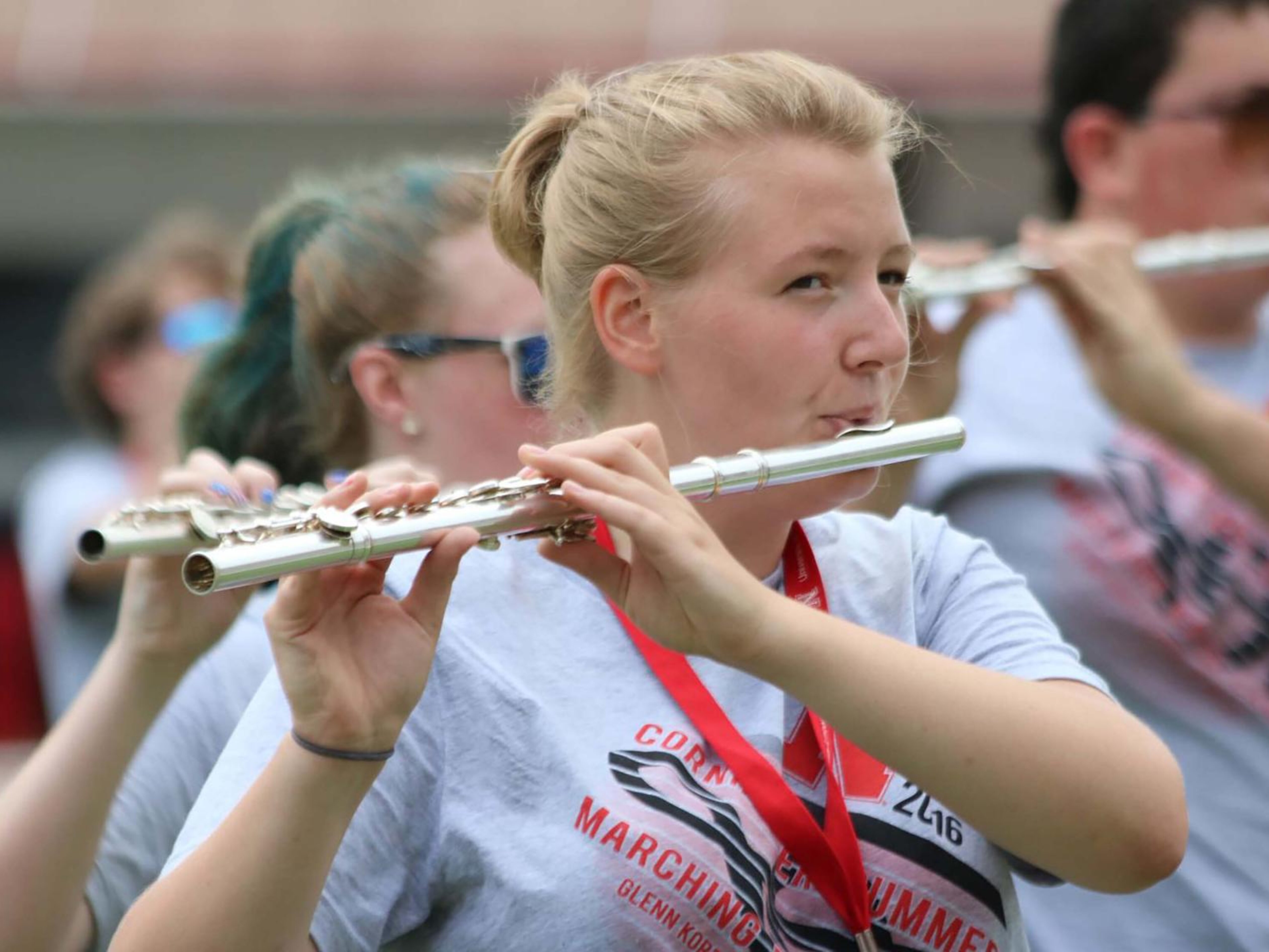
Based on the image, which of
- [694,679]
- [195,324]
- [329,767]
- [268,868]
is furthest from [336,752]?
[195,324]

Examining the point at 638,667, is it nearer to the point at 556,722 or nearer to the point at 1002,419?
the point at 556,722

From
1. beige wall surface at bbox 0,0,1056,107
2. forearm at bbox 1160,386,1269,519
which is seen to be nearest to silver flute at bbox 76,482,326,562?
forearm at bbox 1160,386,1269,519

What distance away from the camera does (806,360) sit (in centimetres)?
178

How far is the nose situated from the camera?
178cm

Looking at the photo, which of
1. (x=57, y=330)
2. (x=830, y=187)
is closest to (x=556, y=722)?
(x=830, y=187)

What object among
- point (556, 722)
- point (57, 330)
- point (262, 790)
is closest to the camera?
point (262, 790)

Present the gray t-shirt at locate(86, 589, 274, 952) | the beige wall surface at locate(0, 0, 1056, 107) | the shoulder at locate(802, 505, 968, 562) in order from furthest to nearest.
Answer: the beige wall surface at locate(0, 0, 1056, 107), the gray t-shirt at locate(86, 589, 274, 952), the shoulder at locate(802, 505, 968, 562)

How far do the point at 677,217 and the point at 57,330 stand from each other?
8.54 metres

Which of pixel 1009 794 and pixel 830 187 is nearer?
pixel 1009 794

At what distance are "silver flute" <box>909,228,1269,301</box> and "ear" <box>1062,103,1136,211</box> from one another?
0.55 feet

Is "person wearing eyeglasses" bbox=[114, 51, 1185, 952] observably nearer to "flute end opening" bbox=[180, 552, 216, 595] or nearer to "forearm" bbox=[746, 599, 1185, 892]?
"forearm" bbox=[746, 599, 1185, 892]

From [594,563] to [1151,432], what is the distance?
1.72 meters

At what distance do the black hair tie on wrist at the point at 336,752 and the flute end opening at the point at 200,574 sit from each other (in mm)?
182

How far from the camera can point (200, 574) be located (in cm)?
155
